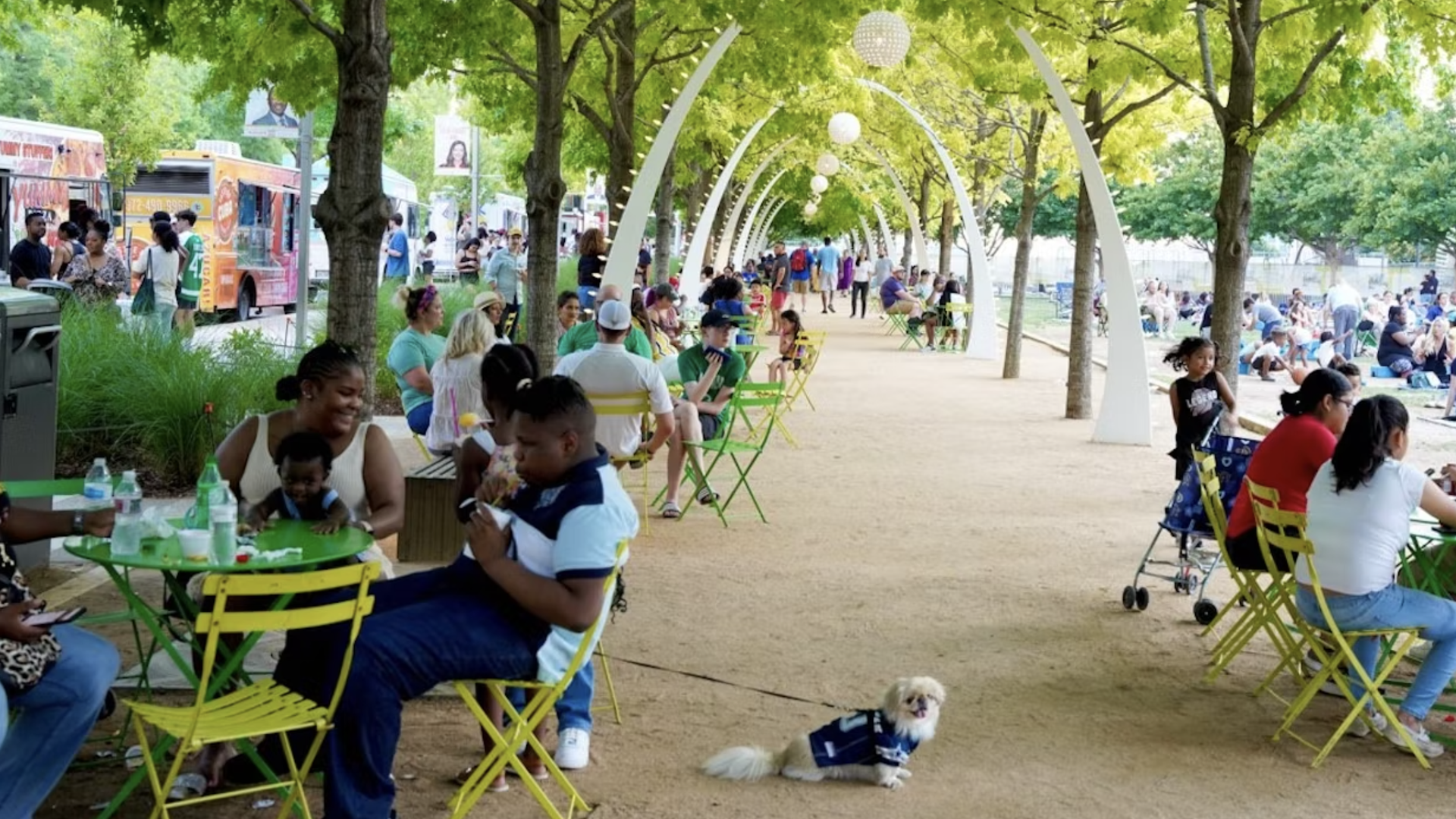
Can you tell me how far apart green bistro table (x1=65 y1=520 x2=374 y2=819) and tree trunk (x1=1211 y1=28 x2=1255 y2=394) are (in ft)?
26.0

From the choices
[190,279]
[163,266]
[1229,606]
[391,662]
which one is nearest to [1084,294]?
[163,266]

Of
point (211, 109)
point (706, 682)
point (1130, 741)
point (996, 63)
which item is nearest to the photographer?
point (1130, 741)

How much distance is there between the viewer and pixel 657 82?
902 inches

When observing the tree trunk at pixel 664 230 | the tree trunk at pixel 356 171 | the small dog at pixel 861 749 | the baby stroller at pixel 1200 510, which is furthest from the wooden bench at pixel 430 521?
the tree trunk at pixel 664 230

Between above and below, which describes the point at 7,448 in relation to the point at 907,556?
above

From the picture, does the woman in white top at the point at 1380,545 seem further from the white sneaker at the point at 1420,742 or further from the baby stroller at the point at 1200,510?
the baby stroller at the point at 1200,510

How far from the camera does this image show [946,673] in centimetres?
678

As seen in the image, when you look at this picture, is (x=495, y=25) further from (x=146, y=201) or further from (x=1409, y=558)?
(x=146, y=201)

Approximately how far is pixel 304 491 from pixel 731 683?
6.98ft

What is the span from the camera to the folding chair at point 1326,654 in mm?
5781

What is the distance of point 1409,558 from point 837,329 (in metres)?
29.4

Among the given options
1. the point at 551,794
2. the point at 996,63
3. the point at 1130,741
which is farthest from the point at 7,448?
the point at 996,63

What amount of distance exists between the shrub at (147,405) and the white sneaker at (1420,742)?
705 centimetres

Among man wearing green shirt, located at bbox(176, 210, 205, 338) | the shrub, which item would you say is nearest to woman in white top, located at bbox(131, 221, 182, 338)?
man wearing green shirt, located at bbox(176, 210, 205, 338)
